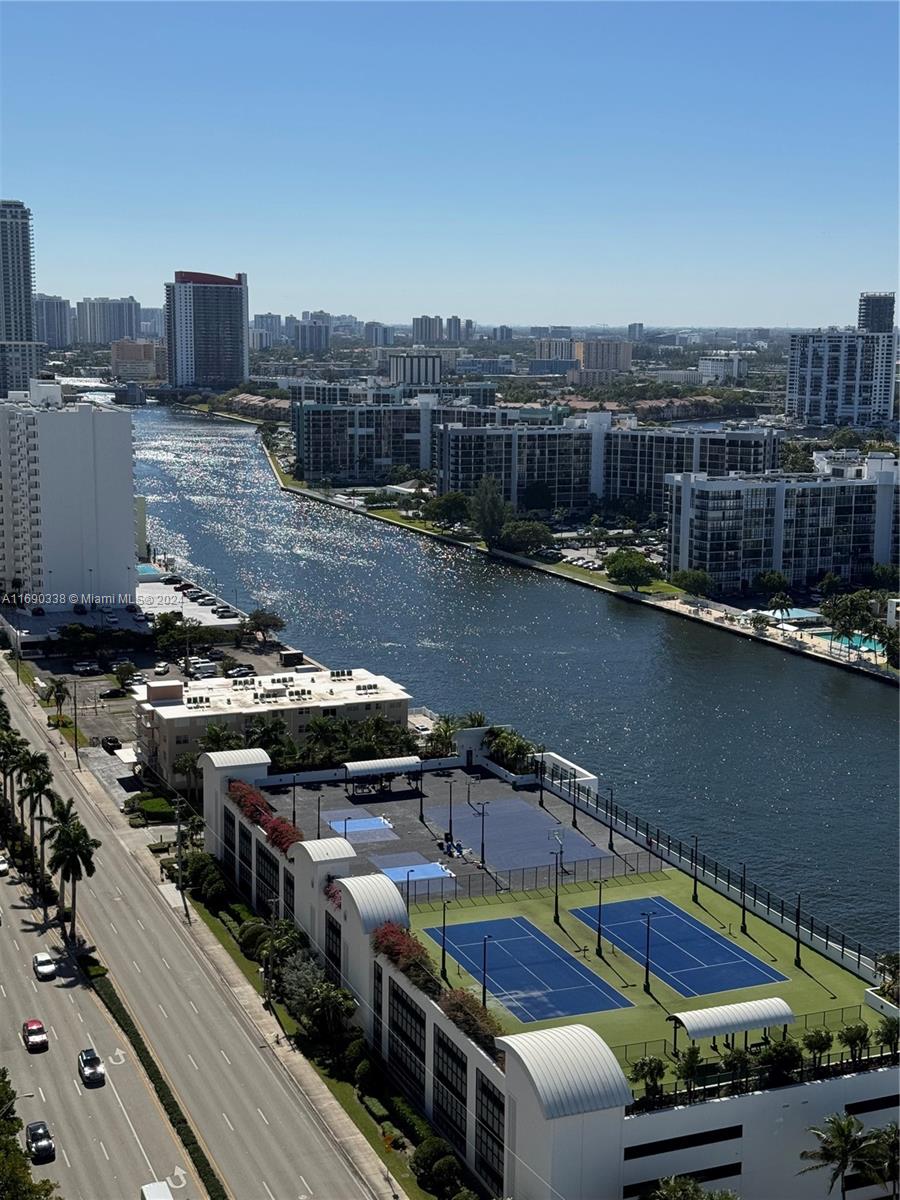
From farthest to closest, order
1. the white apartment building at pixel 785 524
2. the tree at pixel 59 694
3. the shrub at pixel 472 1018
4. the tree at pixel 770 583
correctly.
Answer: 1. the white apartment building at pixel 785 524
2. the tree at pixel 770 583
3. the tree at pixel 59 694
4. the shrub at pixel 472 1018

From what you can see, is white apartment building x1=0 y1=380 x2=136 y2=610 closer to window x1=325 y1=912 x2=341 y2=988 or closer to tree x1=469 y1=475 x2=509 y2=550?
tree x1=469 y1=475 x2=509 y2=550

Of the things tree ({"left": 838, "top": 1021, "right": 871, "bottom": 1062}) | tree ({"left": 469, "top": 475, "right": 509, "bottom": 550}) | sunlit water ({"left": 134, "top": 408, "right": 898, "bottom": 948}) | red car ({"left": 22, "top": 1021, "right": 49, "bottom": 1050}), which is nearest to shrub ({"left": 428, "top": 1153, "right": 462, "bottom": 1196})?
tree ({"left": 838, "top": 1021, "right": 871, "bottom": 1062})

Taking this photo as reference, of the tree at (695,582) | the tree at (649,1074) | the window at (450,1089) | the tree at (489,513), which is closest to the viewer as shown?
the tree at (649,1074)

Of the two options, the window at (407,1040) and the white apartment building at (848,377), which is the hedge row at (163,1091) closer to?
the window at (407,1040)

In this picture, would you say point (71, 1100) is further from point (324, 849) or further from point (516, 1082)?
point (516, 1082)

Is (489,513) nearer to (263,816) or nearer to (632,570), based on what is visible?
(632,570)

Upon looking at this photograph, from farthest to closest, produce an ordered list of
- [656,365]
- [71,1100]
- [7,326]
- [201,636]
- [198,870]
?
[656,365]
[7,326]
[201,636]
[198,870]
[71,1100]

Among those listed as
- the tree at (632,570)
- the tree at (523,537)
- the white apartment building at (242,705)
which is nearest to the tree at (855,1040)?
the white apartment building at (242,705)

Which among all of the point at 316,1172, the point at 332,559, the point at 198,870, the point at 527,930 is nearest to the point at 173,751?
the point at 198,870
